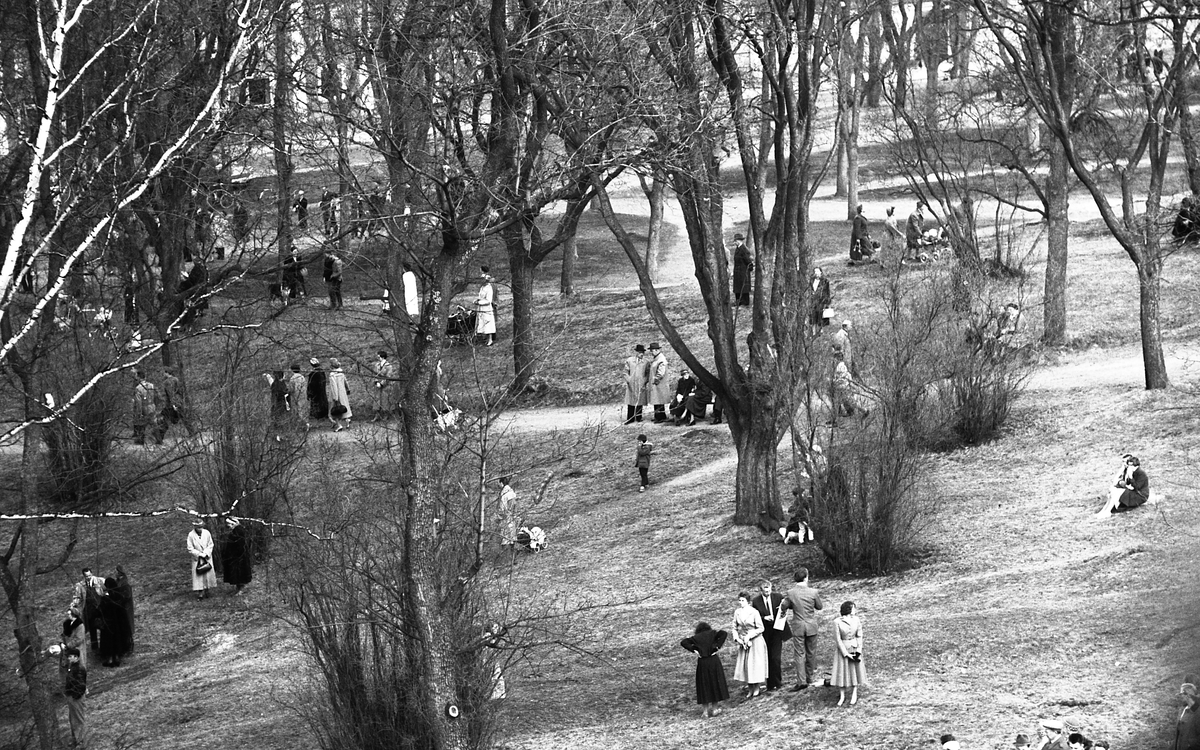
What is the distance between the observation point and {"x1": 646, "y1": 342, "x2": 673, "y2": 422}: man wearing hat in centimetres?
2498

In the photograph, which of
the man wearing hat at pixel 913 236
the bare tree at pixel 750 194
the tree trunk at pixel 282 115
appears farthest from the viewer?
the man wearing hat at pixel 913 236

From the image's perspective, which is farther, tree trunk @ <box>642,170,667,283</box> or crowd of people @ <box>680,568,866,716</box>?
tree trunk @ <box>642,170,667,283</box>

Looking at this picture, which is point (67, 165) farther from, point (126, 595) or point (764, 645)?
point (764, 645)

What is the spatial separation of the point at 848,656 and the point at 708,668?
1.51m

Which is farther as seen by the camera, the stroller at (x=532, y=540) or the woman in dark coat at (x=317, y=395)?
the woman in dark coat at (x=317, y=395)

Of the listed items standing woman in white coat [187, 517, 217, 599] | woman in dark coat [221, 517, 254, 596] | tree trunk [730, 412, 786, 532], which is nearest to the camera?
tree trunk [730, 412, 786, 532]

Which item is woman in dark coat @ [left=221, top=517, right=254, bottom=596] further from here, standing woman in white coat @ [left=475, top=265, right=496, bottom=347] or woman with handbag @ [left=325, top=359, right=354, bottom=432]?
standing woman in white coat @ [left=475, top=265, right=496, bottom=347]

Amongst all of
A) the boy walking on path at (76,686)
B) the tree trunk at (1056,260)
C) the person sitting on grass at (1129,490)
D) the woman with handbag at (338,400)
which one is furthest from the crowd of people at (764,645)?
the woman with handbag at (338,400)

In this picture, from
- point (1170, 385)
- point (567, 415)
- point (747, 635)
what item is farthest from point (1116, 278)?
point (747, 635)

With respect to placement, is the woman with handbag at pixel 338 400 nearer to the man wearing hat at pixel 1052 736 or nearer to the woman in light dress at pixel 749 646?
the woman in light dress at pixel 749 646

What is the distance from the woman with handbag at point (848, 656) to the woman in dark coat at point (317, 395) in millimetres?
16265

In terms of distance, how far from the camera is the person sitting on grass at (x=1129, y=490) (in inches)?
666

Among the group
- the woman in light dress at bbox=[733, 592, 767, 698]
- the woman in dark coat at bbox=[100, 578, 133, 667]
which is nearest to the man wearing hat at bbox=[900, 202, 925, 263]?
the woman in light dress at bbox=[733, 592, 767, 698]

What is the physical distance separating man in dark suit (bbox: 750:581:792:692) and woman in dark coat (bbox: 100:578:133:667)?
9.55 metres
